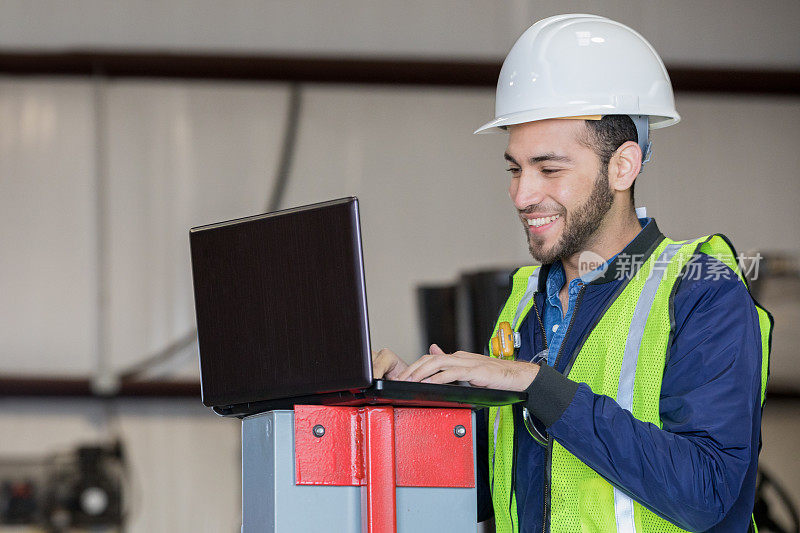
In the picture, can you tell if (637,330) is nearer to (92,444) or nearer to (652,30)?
(92,444)

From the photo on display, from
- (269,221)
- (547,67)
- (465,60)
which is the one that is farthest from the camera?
(465,60)

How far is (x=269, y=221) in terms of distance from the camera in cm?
149

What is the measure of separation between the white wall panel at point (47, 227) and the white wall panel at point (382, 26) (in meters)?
0.31

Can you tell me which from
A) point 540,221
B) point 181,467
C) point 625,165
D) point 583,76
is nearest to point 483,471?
point 540,221

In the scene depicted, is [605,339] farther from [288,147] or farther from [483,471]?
[288,147]

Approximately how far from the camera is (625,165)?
1960 millimetres

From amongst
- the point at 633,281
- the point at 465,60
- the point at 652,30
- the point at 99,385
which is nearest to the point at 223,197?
the point at 99,385

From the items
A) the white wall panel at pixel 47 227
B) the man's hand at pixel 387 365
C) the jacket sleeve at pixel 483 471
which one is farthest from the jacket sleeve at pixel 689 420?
the white wall panel at pixel 47 227

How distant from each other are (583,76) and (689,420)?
0.68 meters

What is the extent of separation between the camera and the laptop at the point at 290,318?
1.40 meters

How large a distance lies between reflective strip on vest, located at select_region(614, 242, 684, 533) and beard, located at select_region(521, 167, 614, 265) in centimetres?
15

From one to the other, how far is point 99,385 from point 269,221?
3464 mm

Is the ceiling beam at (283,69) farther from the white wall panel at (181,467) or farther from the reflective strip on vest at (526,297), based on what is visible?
the reflective strip on vest at (526,297)

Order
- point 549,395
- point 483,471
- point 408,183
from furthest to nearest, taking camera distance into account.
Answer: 1. point 408,183
2. point 483,471
3. point 549,395
